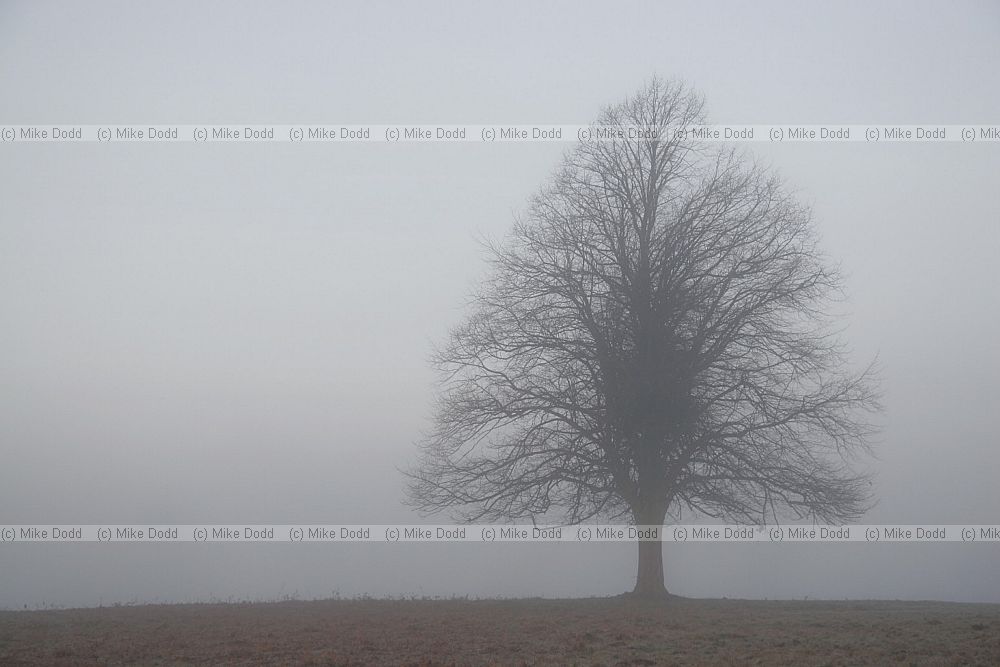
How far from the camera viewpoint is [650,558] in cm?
2145

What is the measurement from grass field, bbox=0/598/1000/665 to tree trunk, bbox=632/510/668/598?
4.78ft

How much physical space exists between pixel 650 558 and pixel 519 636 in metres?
6.89

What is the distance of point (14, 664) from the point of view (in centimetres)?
1370

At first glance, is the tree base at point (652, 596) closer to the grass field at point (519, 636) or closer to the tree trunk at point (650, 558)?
the tree trunk at point (650, 558)

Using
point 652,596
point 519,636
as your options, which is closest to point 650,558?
point 652,596

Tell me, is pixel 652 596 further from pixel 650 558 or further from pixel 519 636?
pixel 519 636

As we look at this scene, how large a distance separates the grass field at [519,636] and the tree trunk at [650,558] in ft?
4.78

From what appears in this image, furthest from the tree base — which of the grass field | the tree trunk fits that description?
the grass field

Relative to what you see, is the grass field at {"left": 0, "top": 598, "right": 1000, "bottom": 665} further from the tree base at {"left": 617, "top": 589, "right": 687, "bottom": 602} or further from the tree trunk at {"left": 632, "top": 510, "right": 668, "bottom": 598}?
the tree trunk at {"left": 632, "top": 510, "right": 668, "bottom": 598}

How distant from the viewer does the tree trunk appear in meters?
21.4

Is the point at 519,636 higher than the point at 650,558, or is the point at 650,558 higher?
the point at 650,558

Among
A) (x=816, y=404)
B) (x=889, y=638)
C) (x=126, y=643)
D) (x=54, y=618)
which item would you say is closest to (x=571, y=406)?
(x=816, y=404)

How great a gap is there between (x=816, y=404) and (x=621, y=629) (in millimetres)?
7899

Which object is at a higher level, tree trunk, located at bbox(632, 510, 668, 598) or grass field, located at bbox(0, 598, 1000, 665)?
tree trunk, located at bbox(632, 510, 668, 598)
